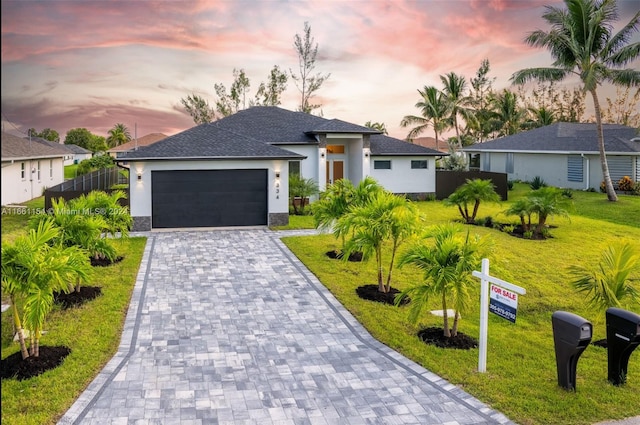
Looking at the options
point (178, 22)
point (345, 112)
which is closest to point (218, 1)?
point (178, 22)

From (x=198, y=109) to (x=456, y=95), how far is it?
871 inches

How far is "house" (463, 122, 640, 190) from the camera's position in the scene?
29172 mm

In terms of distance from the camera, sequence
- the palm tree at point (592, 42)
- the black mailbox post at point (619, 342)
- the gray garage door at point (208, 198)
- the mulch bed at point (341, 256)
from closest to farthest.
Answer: the black mailbox post at point (619, 342) → the mulch bed at point (341, 256) → the gray garage door at point (208, 198) → the palm tree at point (592, 42)

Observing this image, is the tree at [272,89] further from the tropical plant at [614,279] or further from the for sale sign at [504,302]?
the for sale sign at [504,302]

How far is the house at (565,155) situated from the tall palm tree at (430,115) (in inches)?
212

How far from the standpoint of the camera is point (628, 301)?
34.6 ft

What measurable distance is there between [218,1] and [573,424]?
18969 mm

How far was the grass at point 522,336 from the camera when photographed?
6277mm

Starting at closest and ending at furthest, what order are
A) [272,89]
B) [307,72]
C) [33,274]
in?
1. [33,274]
2. [307,72]
3. [272,89]

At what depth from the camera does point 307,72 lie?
44.8 metres

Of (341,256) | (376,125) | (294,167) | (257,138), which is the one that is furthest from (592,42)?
(376,125)

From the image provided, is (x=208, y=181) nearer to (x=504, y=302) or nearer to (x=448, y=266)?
(x=448, y=266)

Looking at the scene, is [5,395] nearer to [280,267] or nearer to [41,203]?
[280,267]

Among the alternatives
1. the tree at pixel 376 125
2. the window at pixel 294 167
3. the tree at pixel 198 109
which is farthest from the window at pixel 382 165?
the tree at pixel 376 125
